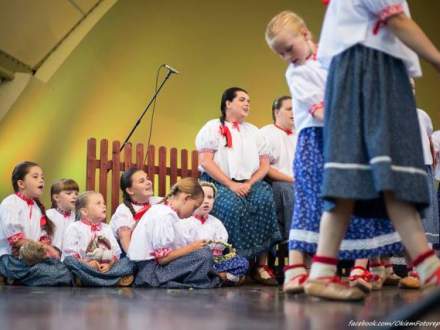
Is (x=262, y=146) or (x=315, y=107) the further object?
(x=262, y=146)

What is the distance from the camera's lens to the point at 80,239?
A: 155 inches

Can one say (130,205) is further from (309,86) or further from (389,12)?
(389,12)

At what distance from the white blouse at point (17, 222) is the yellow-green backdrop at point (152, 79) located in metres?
1.72

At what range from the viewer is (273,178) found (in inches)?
181

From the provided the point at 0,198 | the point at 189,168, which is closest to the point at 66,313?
the point at 189,168

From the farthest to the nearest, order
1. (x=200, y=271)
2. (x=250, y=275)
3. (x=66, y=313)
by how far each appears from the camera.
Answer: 1. (x=250, y=275)
2. (x=200, y=271)
3. (x=66, y=313)

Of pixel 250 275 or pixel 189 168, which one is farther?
pixel 189 168

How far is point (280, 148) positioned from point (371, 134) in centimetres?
276

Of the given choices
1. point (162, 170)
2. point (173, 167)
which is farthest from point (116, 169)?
point (173, 167)

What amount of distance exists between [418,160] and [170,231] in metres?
1.85

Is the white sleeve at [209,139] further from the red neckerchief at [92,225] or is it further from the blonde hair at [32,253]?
the blonde hair at [32,253]

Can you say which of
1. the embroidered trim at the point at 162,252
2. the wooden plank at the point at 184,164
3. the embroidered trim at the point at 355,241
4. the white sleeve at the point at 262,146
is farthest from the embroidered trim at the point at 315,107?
the wooden plank at the point at 184,164

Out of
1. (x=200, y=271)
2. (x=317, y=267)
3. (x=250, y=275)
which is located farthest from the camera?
(x=250, y=275)

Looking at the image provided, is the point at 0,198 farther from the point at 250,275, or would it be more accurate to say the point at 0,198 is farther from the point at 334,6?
the point at 334,6
